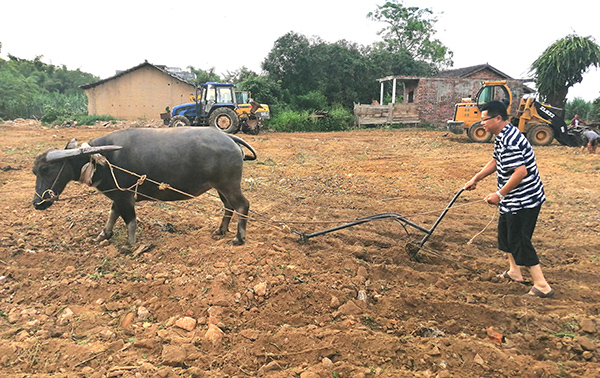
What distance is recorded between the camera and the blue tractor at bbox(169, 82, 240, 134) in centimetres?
1739

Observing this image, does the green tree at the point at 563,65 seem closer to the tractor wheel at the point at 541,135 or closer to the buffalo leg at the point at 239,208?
the tractor wheel at the point at 541,135

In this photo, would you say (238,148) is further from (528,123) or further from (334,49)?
(334,49)

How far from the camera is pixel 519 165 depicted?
373cm

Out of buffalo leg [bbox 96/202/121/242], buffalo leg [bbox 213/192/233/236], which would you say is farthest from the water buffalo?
buffalo leg [bbox 213/192/233/236]

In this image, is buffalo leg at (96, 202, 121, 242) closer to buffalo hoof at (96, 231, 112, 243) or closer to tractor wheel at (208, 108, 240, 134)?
buffalo hoof at (96, 231, 112, 243)

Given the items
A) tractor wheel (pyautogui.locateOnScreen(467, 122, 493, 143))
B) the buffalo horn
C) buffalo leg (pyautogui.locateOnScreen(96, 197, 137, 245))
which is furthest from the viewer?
tractor wheel (pyautogui.locateOnScreen(467, 122, 493, 143))

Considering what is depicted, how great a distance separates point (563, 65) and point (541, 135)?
7613 millimetres

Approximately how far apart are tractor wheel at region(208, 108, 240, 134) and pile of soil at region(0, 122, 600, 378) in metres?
10.8

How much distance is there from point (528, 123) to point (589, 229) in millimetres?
11077

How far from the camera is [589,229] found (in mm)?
6055

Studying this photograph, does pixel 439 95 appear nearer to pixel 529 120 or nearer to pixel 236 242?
pixel 529 120

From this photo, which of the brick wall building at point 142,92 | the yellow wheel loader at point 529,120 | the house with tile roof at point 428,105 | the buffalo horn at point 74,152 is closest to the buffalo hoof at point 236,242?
the buffalo horn at point 74,152

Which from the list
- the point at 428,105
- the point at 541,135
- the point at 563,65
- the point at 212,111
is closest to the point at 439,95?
the point at 428,105

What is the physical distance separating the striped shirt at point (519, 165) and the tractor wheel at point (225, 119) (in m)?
14.6
